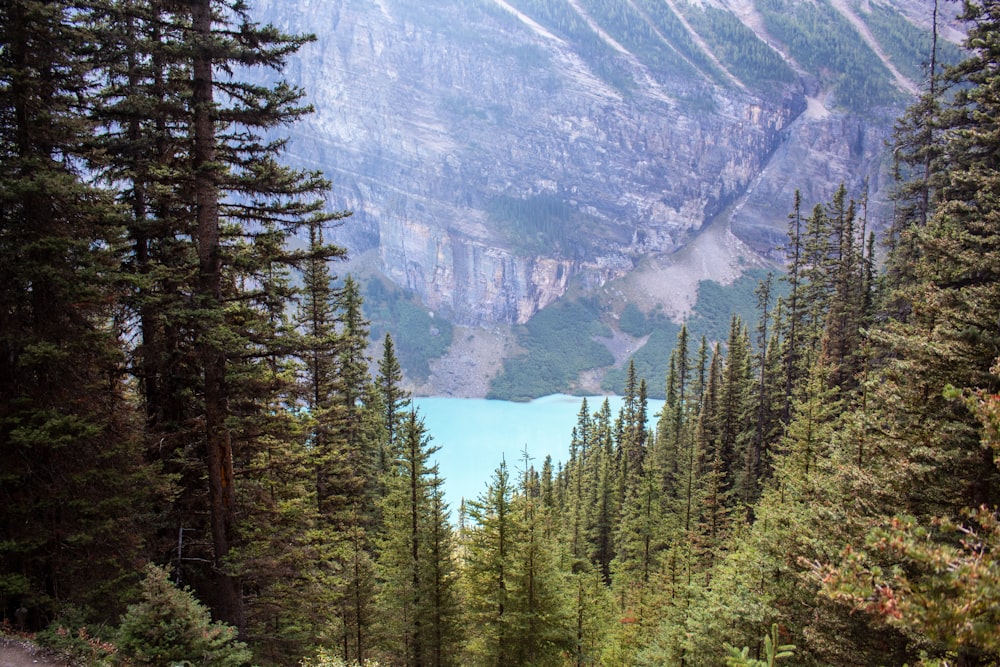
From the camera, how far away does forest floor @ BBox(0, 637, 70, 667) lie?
6.73 meters

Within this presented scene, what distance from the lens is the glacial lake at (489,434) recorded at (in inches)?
3403

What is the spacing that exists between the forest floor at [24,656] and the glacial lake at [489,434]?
51.1m

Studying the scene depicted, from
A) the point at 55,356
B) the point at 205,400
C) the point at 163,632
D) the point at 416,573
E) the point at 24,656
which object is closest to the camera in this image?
the point at 163,632

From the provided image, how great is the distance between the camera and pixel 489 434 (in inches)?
4929

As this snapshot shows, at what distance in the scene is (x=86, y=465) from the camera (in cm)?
877

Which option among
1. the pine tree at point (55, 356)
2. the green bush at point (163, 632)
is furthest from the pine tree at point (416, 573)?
the green bush at point (163, 632)

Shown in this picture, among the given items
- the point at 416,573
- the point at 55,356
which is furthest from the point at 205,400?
the point at 416,573

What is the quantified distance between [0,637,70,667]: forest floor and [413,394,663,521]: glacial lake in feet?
168

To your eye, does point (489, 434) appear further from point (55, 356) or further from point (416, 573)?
point (55, 356)

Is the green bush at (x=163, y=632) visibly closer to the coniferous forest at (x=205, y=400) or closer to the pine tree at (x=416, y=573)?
the coniferous forest at (x=205, y=400)

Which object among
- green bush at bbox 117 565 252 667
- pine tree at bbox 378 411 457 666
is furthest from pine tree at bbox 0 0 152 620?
pine tree at bbox 378 411 457 666

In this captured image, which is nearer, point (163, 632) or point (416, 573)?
point (163, 632)

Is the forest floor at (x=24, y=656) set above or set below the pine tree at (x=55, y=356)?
below

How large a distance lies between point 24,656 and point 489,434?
120 metres
